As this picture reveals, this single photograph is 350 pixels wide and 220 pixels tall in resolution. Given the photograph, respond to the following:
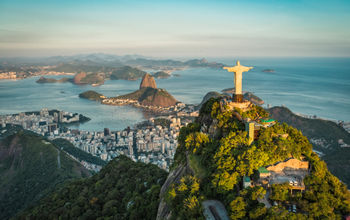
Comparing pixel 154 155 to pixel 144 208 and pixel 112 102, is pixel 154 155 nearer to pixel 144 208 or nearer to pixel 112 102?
pixel 144 208

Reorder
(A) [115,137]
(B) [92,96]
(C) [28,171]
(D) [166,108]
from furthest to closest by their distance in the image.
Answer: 1. (B) [92,96]
2. (D) [166,108]
3. (A) [115,137]
4. (C) [28,171]

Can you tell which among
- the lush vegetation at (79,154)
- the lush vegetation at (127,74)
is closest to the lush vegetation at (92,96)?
the lush vegetation at (79,154)

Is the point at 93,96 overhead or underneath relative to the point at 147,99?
overhead

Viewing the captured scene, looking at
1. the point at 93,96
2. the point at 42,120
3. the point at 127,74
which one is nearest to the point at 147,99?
the point at 93,96

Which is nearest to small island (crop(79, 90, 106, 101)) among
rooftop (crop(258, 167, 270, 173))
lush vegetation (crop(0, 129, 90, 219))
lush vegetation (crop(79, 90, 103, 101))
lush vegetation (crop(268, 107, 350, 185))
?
lush vegetation (crop(79, 90, 103, 101))

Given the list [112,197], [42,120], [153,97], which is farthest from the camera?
[153,97]

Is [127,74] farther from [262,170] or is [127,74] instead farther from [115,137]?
[262,170]

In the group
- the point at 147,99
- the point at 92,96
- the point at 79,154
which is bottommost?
the point at 79,154
